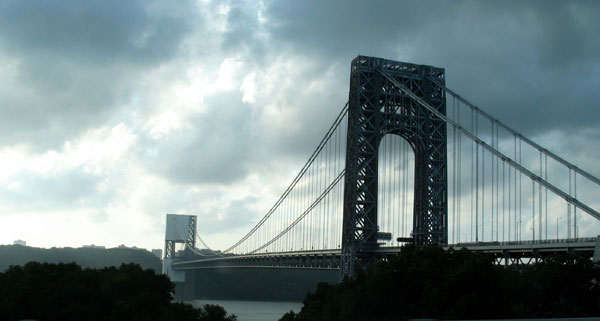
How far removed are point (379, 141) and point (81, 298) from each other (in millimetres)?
32056

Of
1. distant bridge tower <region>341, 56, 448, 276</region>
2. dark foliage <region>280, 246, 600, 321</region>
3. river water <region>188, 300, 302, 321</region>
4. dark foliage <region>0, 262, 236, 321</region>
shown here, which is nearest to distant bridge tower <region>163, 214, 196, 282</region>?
river water <region>188, 300, 302, 321</region>

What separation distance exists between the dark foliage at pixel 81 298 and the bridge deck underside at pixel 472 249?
62.1 ft

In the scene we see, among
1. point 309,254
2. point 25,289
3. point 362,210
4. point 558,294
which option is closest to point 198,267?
point 309,254

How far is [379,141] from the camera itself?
65562 millimetres

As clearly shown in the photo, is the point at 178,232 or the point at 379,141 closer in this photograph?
the point at 379,141

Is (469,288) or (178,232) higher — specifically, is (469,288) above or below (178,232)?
below

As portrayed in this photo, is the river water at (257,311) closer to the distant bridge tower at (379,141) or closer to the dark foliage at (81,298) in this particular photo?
the distant bridge tower at (379,141)

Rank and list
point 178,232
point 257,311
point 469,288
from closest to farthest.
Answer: point 469,288, point 257,311, point 178,232

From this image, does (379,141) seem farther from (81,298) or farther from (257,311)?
(257,311)

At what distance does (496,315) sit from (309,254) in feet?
134

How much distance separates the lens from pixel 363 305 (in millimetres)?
26656

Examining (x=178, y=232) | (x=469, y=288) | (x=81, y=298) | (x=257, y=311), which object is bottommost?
(x=257, y=311)

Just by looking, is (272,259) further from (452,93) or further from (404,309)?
(404,309)

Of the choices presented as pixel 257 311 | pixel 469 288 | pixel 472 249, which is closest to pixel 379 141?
pixel 472 249
